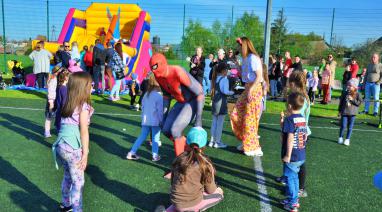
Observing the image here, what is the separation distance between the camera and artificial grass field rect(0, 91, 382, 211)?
4.58m

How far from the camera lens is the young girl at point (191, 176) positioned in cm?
395

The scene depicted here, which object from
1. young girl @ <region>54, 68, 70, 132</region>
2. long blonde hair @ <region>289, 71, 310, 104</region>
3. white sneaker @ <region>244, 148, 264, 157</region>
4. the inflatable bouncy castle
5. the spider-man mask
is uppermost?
the inflatable bouncy castle

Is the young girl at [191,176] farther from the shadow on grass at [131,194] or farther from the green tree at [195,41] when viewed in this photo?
the green tree at [195,41]

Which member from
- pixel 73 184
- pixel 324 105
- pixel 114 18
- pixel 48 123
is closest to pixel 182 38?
pixel 114 18

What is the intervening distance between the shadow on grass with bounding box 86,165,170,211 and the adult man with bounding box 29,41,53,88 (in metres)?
9.37

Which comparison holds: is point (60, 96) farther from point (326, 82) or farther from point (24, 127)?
point (326, 82)

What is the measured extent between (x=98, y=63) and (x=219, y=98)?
7629 mm

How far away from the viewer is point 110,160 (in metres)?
6.08

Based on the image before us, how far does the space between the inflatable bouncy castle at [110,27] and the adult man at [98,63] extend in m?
2.01

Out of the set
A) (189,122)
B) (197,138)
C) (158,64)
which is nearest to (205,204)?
(197,138)

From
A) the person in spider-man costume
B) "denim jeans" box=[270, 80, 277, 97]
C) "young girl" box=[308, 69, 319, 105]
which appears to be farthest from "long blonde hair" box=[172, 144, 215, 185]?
"denim jeans" box=[270, 80, 277, 97]

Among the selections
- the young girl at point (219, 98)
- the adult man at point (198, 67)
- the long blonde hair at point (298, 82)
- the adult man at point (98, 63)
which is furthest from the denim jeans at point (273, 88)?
the long blonde hair at point (298, 82)

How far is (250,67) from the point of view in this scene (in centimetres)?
604

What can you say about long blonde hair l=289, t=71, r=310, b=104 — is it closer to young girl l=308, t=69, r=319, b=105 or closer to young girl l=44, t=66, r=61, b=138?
young girl l=44, t=66, r=61, b=138
